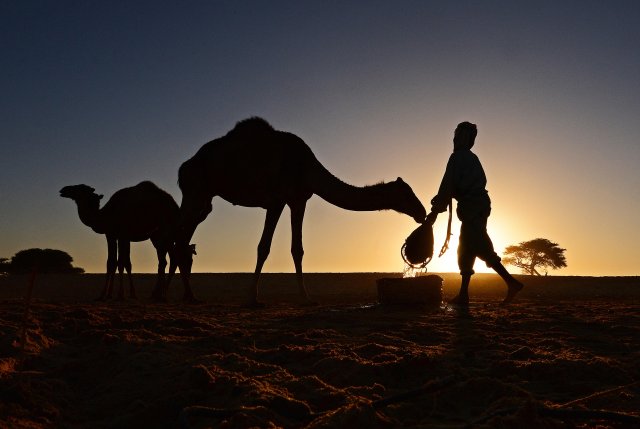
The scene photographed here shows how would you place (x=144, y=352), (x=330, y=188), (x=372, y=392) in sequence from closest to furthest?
(x=372, y=392) → (x=144, y=352) → (x=330, y=188)

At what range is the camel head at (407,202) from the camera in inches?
333

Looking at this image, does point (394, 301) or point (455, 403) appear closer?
point (455, 403)

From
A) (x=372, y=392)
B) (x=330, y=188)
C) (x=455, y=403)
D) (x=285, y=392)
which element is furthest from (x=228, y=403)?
(x=330, y=188)

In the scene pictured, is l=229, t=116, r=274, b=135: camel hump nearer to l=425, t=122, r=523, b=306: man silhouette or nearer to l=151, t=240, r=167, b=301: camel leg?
l=151, t=240, r=167, b=301: camel leg

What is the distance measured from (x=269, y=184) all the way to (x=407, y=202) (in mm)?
2320

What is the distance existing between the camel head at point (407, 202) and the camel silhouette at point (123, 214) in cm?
500

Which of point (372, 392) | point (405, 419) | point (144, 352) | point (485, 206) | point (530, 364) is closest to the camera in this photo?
point (405, 419)

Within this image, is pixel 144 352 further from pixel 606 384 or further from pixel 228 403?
pixel 606 384

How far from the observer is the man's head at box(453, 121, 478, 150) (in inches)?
311

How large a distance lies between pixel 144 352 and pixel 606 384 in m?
3.01

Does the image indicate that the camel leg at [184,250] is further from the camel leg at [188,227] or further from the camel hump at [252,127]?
the camel hump at [252,127]

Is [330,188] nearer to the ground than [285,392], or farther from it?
farther from it

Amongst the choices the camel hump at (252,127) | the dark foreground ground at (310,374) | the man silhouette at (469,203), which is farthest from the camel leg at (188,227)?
the dark foreground ground at (310,374)

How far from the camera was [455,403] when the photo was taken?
297cm
